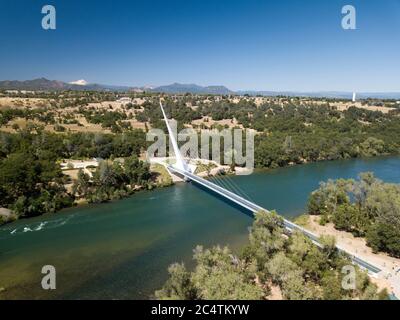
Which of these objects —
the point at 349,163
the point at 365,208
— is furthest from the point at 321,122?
the point at 365,208

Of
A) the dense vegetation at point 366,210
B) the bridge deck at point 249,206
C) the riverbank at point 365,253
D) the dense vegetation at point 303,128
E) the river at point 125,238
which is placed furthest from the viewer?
the dense vegetation at point 303,128

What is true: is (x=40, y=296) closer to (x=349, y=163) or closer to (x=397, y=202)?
(x=397, y=202)

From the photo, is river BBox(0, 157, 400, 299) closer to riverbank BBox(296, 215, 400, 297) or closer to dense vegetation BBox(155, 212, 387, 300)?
riverbank BBox(296, 215, 400, 297)

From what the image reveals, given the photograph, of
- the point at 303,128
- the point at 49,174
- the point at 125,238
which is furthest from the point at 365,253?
the point at 303,128

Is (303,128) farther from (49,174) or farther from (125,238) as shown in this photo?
(125,238)

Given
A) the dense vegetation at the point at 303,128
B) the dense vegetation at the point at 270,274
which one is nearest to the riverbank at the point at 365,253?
the dense vegetation at the point at 270,274

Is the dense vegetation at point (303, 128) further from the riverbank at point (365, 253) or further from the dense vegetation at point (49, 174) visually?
the riverbank at point (365, 253)
